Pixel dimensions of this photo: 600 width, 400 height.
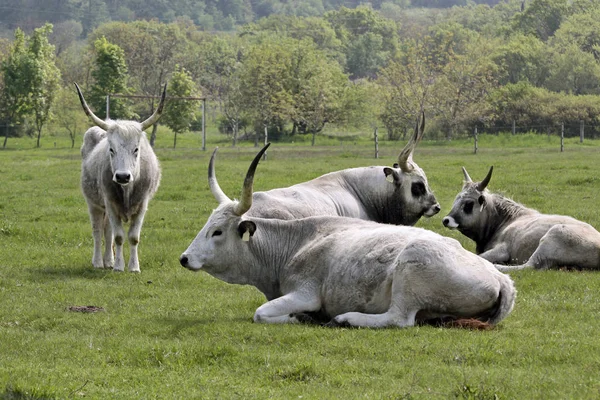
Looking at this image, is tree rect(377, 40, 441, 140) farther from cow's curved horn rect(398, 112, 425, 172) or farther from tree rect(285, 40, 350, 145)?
cow's curved horn rect(398, 112, 425, 172)

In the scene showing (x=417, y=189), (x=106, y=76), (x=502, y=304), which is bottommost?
(x=502, y=304)

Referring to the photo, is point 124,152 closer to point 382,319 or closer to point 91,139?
point 91,139

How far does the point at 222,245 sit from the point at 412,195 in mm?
4543

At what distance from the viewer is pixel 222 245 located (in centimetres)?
1009

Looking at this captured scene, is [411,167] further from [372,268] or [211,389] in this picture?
[211,389]

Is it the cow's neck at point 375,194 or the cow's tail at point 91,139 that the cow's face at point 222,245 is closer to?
the cow's neck at point 375,194

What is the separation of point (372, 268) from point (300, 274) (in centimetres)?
95

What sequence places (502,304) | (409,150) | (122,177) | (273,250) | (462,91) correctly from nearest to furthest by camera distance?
(502,304) < (273,250) < (122,177) < (409,150) < (462,91)

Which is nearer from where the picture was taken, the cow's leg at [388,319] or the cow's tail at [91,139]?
the cow's leg at [388,319]

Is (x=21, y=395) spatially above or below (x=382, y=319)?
below

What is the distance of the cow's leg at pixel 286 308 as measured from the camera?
9312 millimetres

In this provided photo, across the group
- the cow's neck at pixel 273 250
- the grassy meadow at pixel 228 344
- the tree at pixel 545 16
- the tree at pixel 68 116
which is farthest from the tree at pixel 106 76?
the tree at pixel 545 16

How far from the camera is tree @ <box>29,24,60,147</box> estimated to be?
2832 inches

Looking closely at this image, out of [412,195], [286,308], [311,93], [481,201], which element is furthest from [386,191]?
[311,93]
